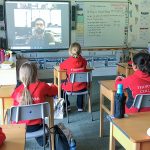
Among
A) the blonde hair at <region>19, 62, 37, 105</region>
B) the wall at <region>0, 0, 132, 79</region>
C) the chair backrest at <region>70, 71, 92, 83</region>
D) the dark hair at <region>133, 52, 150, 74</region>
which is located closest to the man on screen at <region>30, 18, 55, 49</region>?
the wall at <region>0, 0, 132, 79</region>

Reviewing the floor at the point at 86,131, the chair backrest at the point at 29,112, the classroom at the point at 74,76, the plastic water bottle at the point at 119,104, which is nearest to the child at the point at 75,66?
the classroom at the point at 74,76

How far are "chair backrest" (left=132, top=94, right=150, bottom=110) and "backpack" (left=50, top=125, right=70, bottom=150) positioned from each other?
73 centimetres

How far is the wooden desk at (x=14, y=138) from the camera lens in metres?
1.66

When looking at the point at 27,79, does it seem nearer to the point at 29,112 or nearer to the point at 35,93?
the point at 35,93

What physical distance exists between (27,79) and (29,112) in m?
0.34

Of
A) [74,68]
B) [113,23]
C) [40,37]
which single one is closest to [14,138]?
[74,68]

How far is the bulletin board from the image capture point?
21.7 ft

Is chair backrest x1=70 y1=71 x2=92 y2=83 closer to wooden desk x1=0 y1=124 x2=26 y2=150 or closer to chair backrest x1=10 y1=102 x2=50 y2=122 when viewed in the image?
chair backrest x1=10 y1=102 x2=50 y2=122

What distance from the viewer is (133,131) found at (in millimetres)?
1890

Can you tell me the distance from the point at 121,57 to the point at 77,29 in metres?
1.34

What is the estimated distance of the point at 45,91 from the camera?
9.01 feet

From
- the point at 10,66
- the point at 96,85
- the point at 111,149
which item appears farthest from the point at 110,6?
the point at 111,149

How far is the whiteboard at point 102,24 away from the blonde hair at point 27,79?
4.04 meters

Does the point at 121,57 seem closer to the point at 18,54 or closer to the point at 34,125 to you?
the point at 18,54
